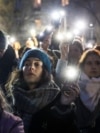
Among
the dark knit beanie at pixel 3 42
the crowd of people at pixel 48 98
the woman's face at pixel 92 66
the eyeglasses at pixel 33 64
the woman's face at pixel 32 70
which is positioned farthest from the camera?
the dark knit beanie at pixel 3 42

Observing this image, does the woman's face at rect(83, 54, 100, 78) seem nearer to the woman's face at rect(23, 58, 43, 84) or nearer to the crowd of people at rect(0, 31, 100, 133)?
the crowd of people at rect(0, 31, 100, 133)

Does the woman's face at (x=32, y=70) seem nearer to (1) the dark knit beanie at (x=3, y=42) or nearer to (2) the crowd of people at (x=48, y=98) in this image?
(2) the crowd of people at (x=48, y=98)

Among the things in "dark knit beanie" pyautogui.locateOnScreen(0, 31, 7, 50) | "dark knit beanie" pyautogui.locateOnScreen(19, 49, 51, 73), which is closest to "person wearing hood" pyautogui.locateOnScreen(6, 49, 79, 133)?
"dark knit beanie" pyautogui.locateOnScreen(19, 49, 51, 73)

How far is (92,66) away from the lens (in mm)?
5258

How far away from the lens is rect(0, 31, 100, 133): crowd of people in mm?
4168

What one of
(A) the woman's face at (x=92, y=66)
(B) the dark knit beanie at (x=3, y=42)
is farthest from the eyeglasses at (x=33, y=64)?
(B) the dark knit beanie at (x=3, y=42)

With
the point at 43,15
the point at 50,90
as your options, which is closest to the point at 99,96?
the point at 50,90

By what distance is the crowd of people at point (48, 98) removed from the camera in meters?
4.17

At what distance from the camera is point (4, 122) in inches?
138

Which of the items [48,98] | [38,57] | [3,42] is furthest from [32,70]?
[3,42]

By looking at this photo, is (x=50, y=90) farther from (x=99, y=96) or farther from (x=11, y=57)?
(x=11, y=57)

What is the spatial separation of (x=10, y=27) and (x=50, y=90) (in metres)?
38.3

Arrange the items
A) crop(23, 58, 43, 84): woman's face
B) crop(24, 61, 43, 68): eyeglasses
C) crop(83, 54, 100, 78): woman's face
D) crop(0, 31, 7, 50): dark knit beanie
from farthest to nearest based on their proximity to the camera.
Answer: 1. crop(0, 31, 7, 50): dark knit beanie
2. crop(83, 54, 100, 78): woman's face
3. crop(24, 61, 43, 68): eyeglasses
4. crop(23, 58, 43, 84): woman's face

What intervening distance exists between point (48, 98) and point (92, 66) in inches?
40.1
